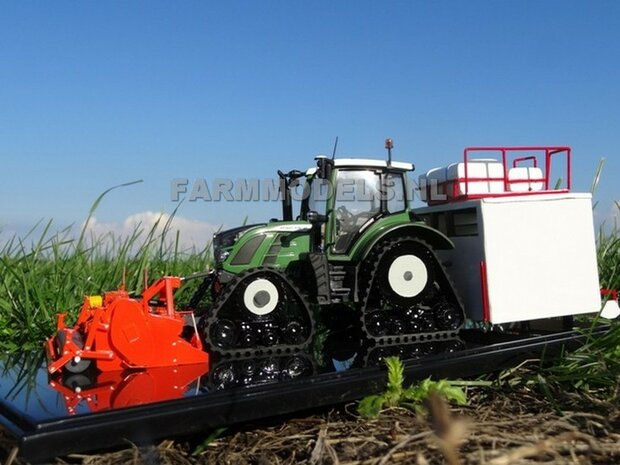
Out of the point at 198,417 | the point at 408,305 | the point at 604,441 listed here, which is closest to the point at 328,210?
the point at 408,305

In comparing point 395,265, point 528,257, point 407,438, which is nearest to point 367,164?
point 395,265

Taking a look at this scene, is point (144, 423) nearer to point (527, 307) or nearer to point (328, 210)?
point (328, 210)

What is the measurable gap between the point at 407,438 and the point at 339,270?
9.71 feet

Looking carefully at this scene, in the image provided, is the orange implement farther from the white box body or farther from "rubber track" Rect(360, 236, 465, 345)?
the white box body

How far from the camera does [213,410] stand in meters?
3.59

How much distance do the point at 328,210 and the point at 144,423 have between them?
270cm

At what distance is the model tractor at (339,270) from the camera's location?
4.99 meters

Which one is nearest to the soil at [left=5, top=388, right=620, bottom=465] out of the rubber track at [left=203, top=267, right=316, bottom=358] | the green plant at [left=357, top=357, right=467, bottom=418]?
the green plant at [left=357, top=357, right=467, bottom=418]

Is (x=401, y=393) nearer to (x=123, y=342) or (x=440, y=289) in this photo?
(x=440, y=289)

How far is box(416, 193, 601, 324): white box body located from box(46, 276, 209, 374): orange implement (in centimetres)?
246

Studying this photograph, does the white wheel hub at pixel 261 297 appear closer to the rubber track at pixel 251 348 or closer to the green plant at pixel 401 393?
Result: the rubber track at pixel 251 348

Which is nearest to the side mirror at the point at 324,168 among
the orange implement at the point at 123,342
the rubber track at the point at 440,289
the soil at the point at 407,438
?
the rubber track at the point at 440,289

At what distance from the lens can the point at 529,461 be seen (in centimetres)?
279

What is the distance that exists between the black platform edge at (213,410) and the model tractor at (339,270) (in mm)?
718
